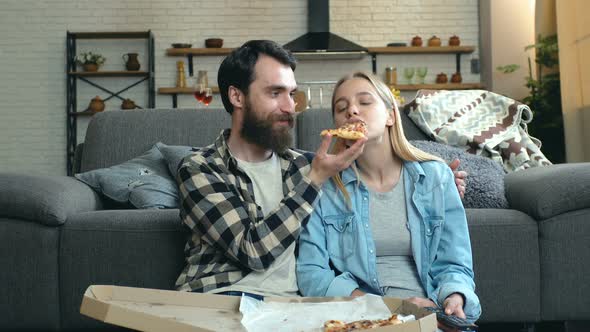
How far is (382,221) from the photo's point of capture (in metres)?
1.92

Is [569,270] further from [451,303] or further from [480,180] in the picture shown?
[451,303]

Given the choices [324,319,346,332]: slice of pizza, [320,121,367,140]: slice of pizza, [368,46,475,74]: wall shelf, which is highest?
[368,46,475,74]: wall shelf

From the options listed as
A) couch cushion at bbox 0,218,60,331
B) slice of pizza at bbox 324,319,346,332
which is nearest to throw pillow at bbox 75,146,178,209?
couch cushion at bbox 0,218,60,331

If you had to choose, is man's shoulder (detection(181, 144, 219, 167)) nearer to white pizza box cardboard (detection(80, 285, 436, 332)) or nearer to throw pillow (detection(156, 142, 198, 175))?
white pizza box cardboard (detection(80, 285, 436, 332))

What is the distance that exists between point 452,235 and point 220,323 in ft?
2.59

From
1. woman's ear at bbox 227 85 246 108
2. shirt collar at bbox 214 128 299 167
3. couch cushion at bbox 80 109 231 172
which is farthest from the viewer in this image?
couch cushion at bbox 80 109 231 172

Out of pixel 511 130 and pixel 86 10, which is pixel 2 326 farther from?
pixel 86 10

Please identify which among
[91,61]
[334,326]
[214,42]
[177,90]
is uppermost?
[214,42]

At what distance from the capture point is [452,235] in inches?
74.7

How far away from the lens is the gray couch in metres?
2.39

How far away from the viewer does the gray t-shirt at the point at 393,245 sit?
184 cm

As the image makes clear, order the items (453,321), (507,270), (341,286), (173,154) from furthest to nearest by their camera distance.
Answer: (173,154)
(507,270)
(341,286)
(453,321)

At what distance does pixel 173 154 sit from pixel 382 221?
129 centimetres

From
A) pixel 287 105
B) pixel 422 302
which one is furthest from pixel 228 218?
pixel 422 302
